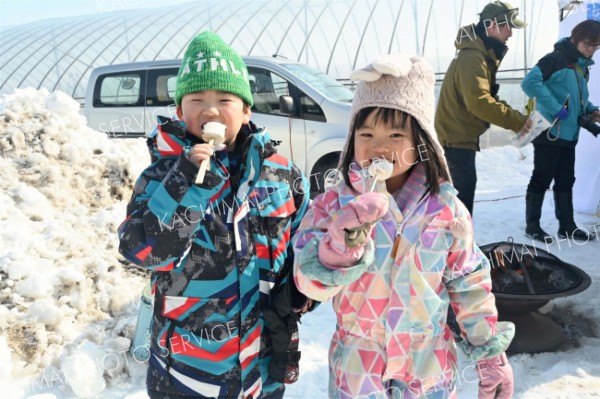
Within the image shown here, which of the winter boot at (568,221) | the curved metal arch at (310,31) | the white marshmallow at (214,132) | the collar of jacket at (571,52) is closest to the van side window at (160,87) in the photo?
the collar of jacket at (571,52)

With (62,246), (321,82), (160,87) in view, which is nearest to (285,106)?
(321,82)

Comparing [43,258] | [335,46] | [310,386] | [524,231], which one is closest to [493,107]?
[524,231]

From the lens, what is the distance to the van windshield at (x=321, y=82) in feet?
24.4

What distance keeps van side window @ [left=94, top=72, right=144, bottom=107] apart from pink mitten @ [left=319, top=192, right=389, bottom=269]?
7.92 m

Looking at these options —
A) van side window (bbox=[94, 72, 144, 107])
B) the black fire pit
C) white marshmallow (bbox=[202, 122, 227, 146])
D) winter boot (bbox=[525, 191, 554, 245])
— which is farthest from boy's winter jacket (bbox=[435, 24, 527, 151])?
van side window (bbox=[94, 72, 144, 107])

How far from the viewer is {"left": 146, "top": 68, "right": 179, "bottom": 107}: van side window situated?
821cm

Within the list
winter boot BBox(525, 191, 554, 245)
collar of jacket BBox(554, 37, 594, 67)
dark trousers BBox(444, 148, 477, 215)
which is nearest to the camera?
dark trousers BBox(444, 148, 477, 215)

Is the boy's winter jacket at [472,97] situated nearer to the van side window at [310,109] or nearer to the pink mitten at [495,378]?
the van side window at [310,109]

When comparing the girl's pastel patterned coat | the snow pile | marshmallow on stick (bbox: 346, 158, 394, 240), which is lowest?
the snow pile

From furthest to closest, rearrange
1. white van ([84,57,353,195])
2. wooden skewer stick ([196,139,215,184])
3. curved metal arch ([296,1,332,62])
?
curved metal arch ([296,1,332,62]) → white van ([84,57,353,195]) → wooden skewer stick ([196,139,215,184])

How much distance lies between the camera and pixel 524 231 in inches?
216

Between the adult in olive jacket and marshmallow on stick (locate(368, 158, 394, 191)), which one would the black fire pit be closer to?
the adult in olive jacket

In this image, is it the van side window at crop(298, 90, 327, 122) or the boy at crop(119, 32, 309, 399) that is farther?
the van side window at crop(298, 90, 327, 122)

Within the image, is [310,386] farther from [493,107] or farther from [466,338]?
[493,107]
